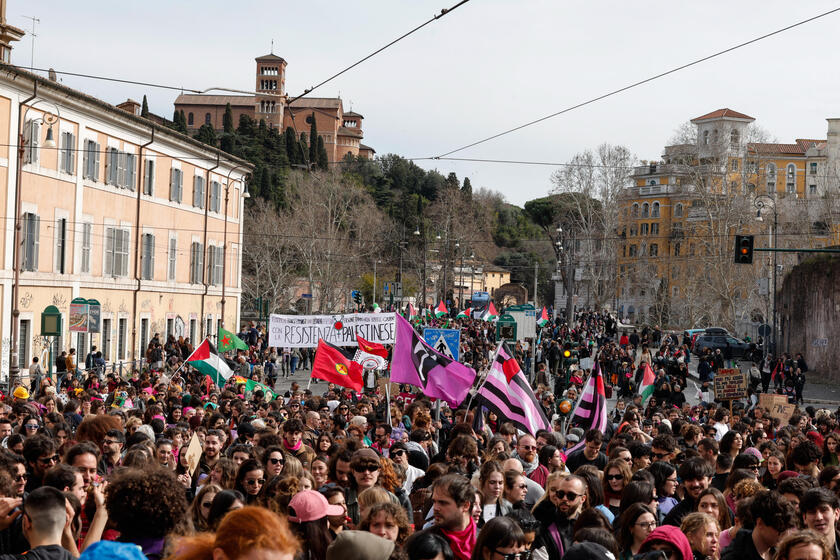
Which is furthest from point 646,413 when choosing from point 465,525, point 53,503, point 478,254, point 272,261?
point 478,254

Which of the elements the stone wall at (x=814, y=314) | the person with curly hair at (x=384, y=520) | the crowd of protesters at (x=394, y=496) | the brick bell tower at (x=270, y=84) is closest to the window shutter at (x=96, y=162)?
the crowd of protesters at (x=394, y=496)

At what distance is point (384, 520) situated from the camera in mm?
6086

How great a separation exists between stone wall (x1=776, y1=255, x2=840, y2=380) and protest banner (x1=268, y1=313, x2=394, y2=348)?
2403 cm

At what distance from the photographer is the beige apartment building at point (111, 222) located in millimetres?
33344

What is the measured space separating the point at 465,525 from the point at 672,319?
7029 centimetres

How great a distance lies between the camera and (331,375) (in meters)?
19.1

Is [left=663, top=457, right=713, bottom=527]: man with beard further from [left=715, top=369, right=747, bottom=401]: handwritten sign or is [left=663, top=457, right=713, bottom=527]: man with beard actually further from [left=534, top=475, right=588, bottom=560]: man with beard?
[left=715, top=369, right=747, bottom=401]: handwritten sign

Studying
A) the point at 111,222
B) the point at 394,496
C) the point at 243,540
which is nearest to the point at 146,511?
the point at 243,540

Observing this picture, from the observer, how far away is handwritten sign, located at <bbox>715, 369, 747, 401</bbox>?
22312 mm

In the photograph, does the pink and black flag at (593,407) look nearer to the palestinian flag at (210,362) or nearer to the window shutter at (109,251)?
the palestinian flag at (210,362)

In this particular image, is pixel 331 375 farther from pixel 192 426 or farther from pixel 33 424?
pixel 33 424

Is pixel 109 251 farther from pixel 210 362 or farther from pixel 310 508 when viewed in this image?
pixel 310 508

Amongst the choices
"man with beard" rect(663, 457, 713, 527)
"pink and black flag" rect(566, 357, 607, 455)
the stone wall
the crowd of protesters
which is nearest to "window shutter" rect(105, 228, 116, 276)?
the crowd of protesters

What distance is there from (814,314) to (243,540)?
44.2 metres
